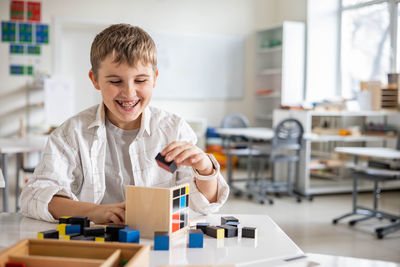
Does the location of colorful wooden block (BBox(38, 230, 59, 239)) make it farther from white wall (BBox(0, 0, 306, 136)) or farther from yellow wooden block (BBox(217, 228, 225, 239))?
white wall (BBox(0, 0, 306, 136))

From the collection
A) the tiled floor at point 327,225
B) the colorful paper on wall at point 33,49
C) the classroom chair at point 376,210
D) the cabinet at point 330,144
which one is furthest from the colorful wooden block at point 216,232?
the colorful paper on wall at point 33,49

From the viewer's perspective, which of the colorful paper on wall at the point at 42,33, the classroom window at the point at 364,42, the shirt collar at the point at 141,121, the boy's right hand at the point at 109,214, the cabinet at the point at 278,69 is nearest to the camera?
the boy's right hand at the point at 109,214

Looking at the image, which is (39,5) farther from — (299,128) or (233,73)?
(299,128)

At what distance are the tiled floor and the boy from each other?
7.08 ft

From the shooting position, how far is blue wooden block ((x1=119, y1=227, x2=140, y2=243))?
39.6 inches

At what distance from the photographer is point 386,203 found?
16.6ft

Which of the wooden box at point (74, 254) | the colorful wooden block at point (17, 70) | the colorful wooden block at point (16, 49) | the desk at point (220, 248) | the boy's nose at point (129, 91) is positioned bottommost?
the desk at point (220, 248)

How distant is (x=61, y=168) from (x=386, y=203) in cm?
448

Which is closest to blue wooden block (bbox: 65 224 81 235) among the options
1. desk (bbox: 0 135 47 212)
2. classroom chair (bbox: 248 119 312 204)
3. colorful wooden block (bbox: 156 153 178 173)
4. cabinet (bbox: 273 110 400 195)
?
colorful wooden block (bbox: 156 153 178 173)

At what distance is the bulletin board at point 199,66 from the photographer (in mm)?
7281

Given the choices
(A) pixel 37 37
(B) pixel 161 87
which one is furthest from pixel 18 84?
(B) pixel 161 87

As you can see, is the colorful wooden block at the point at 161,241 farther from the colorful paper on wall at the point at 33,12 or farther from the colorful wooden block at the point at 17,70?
the colorful paper on wall at the point at 33,12

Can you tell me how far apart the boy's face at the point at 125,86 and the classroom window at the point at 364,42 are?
5.27 metres

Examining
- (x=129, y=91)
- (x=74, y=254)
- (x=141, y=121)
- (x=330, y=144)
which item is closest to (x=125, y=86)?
(x=129, y=91)
